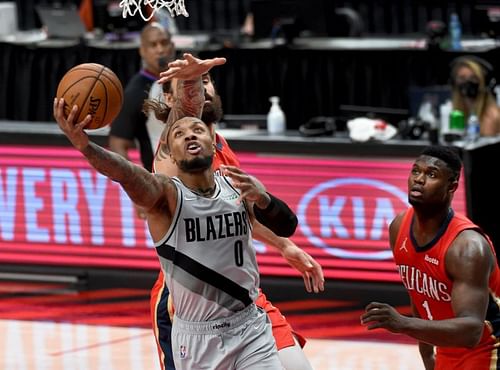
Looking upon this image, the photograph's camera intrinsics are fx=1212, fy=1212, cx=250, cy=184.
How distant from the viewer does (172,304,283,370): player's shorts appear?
5484 mm

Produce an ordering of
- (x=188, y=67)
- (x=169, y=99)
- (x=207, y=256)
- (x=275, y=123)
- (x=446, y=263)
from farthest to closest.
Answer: (x=275, y=123) → (x=169, y=99) → (x=188, y=67) → (x=446, y=263) → (x=207, y=256)

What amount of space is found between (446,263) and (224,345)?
1080 mm

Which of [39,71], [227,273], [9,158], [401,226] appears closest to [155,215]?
[227,273]

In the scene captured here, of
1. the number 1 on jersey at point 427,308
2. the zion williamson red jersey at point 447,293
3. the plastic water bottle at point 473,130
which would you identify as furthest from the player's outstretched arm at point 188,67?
the plastic water bottle at point 473,130

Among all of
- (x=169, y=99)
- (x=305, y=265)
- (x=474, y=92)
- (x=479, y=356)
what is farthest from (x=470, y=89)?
(x=479, y=356)

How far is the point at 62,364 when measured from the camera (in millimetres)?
8594

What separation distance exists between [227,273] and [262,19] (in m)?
7.48

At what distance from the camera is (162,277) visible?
6.15 meters

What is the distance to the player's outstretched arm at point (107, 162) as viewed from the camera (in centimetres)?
499

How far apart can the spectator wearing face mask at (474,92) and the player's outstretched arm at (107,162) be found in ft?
17.1

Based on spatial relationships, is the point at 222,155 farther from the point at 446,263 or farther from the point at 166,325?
the point at 446,263

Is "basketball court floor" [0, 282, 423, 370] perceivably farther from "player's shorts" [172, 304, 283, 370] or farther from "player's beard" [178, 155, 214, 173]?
"player's beard" [178, 155, 214, 173]

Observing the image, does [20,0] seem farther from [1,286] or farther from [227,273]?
[227,273]

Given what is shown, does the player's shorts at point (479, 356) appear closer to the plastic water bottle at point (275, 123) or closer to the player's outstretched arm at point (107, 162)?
the player's outstretched arm at point (107, 162)
